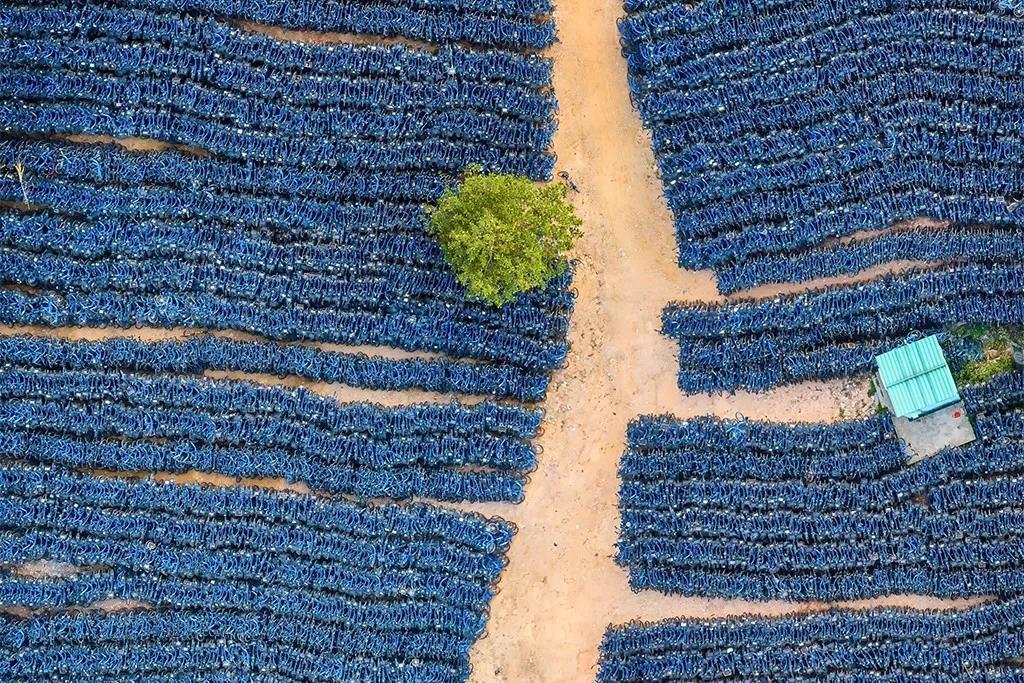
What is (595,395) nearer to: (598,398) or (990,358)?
(598,398)

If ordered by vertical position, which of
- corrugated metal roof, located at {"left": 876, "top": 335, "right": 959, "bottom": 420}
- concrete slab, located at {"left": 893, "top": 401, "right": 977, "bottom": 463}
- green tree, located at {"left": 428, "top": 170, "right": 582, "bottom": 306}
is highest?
green tree, located at {"left": 428, "top": 170, "right": 582, "bottom": 306}

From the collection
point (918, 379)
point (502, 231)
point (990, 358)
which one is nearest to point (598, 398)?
point (502, 231)

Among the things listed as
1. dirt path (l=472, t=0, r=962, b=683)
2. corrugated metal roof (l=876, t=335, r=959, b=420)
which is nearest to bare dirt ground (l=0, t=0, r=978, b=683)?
dirt path (l=472, t=0, r=962, b=683)

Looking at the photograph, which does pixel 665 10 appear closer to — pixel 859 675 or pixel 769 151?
pixel 769 151

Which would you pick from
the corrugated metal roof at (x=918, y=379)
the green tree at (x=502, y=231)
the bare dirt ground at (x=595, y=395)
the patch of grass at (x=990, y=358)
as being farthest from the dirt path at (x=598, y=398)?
the patch of grass at (x=990, y=358)

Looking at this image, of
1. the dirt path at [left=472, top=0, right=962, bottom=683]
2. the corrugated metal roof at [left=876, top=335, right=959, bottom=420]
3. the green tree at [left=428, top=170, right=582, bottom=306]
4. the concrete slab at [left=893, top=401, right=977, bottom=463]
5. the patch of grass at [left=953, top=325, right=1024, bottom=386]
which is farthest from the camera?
the dirt path at [left=472, top=0, right=962, bottom=683]

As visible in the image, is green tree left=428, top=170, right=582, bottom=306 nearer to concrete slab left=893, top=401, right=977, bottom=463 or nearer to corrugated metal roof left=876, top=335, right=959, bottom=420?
corrugated metal roof left=876, top=335, right=959, bottom=420

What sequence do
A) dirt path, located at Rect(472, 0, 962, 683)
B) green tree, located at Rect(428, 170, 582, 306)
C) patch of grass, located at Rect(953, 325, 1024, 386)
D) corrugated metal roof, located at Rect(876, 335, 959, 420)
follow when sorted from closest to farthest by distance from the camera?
1. green tree, located at Rect(428, 170, 582, 306)
2. corrugated metal roof, located at Rect(876, 335, 959, 420)
3. patch of grass, located at Rect(953, 325, 1024, 386)
4. dirt path, located at Rect(472, 0, 962, 683)
